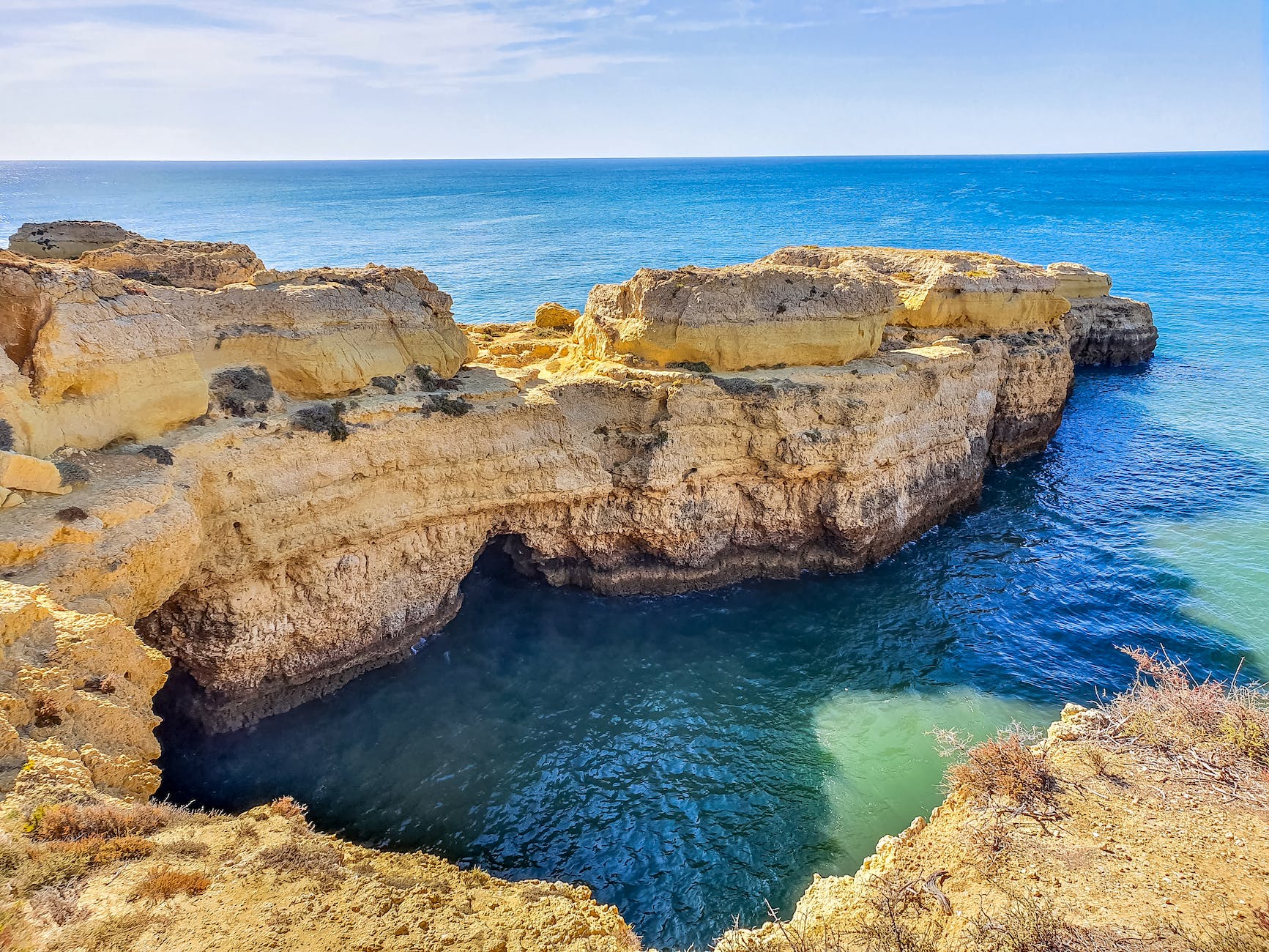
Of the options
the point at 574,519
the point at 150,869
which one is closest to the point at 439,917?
the point at 150,869

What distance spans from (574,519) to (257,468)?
8125mm

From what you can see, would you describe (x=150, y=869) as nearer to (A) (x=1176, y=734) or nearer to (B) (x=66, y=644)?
(B) (x=66, y=644)

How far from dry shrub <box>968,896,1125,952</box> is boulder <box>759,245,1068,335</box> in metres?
20.1

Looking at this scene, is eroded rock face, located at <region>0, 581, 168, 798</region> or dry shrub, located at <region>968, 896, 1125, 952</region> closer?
eroded rock face, located at <region>0, 581, 168, 798</region>

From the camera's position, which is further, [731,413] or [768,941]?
[731,413]

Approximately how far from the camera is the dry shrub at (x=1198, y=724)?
1198 cm

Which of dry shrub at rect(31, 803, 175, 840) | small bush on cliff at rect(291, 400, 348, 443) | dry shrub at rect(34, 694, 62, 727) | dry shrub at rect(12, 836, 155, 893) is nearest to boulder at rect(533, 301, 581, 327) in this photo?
small bush on cliff at rect(291, 400, 348, 443)

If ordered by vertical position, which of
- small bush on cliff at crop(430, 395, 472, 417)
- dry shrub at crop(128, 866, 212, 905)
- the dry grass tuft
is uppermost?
small bush on cliff at crop(430, 395, 472, 417)

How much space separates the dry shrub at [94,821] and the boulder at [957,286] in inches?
875

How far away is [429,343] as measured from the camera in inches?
752

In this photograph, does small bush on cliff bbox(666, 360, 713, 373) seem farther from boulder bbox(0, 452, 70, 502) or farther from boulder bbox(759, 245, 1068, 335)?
boulder bbox(0, 452, 70, 502)

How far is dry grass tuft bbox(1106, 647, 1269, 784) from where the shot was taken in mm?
11828

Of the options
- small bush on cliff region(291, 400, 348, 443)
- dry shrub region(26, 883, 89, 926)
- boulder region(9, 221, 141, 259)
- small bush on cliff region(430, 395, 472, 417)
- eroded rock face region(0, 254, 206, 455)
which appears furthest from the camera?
boulder region(9, 221, 141, 259)

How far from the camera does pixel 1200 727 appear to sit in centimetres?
1262
